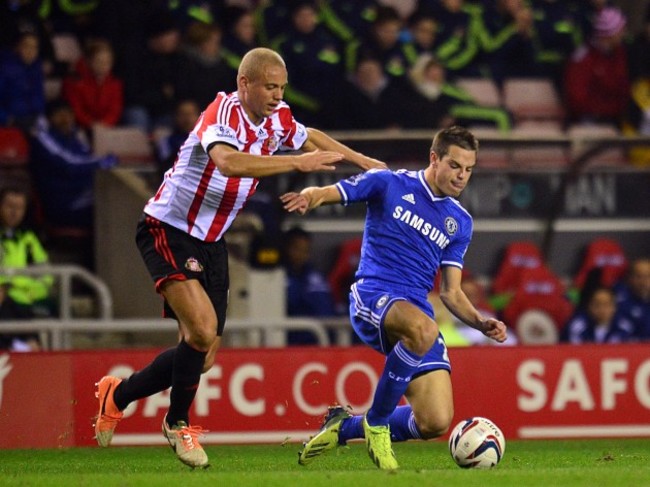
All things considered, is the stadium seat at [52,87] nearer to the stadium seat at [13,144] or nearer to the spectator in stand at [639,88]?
the stadium seat at [13,144]

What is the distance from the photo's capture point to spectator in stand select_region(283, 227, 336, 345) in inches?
488

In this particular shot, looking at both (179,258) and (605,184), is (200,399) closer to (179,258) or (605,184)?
(179,258)

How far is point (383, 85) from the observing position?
13.7 m

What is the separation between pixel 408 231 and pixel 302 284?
4474 mm

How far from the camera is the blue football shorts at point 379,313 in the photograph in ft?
25.8

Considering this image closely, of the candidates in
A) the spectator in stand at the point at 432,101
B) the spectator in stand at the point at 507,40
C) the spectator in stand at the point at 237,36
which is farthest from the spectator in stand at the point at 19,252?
the spectator in stand at the point at 507,40

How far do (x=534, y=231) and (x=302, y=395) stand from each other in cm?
342

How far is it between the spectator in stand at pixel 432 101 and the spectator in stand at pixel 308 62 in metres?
0.69

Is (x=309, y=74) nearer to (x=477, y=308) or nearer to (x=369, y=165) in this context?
(x=477, y=308)

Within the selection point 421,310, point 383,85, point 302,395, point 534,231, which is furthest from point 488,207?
point 421,310

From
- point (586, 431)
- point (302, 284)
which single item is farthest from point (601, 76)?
point (586, 431)

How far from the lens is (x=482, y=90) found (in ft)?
49.6

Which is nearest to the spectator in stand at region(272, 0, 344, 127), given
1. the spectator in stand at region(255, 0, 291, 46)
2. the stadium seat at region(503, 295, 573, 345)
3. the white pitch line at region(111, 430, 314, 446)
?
the spectator in stand at region(255, 0, 291, 46)

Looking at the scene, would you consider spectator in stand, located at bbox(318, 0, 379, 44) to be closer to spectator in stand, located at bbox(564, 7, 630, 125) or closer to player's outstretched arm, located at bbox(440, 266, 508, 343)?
spectator in stand, located at bbox(564, 7, 630, 125)
